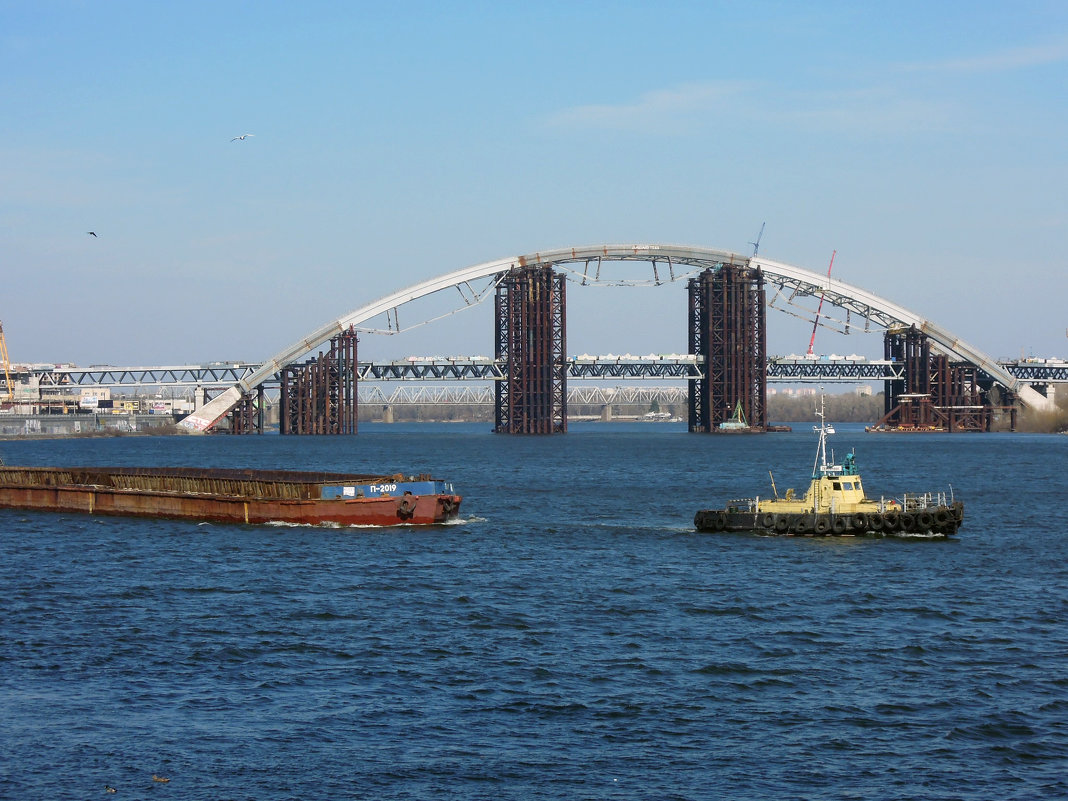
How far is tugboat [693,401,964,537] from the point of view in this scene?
56438 millimetres

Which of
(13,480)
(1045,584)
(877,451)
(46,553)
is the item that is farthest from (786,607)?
(877,451)

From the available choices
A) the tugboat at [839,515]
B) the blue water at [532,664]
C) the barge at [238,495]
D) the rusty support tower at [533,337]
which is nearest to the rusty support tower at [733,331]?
the rusty support tower at [533,337]

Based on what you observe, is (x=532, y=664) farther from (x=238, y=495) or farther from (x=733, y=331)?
(x=733, y=331)

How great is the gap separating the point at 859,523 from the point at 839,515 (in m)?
0.94

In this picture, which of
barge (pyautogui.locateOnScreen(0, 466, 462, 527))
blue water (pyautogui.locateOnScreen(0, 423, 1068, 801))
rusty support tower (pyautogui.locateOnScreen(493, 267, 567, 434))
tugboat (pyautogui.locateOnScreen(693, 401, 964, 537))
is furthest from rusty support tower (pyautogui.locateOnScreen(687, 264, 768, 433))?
tugboat (pyautogui.locateOnScreen(693, 401, 964, 537))

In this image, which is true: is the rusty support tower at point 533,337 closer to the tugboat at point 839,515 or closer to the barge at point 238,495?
the barge at point 238,495

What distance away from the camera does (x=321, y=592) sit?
1708 inches

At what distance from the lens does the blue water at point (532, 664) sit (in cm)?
2388

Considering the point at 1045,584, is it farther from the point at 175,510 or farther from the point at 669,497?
the point at 175,510

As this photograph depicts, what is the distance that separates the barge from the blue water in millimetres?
2354

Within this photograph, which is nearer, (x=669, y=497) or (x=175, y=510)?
(x=175, y=510)

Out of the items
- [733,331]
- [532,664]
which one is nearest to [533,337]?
[733,331]

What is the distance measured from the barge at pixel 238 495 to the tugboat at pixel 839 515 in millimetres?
15085

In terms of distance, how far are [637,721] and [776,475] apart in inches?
2987
